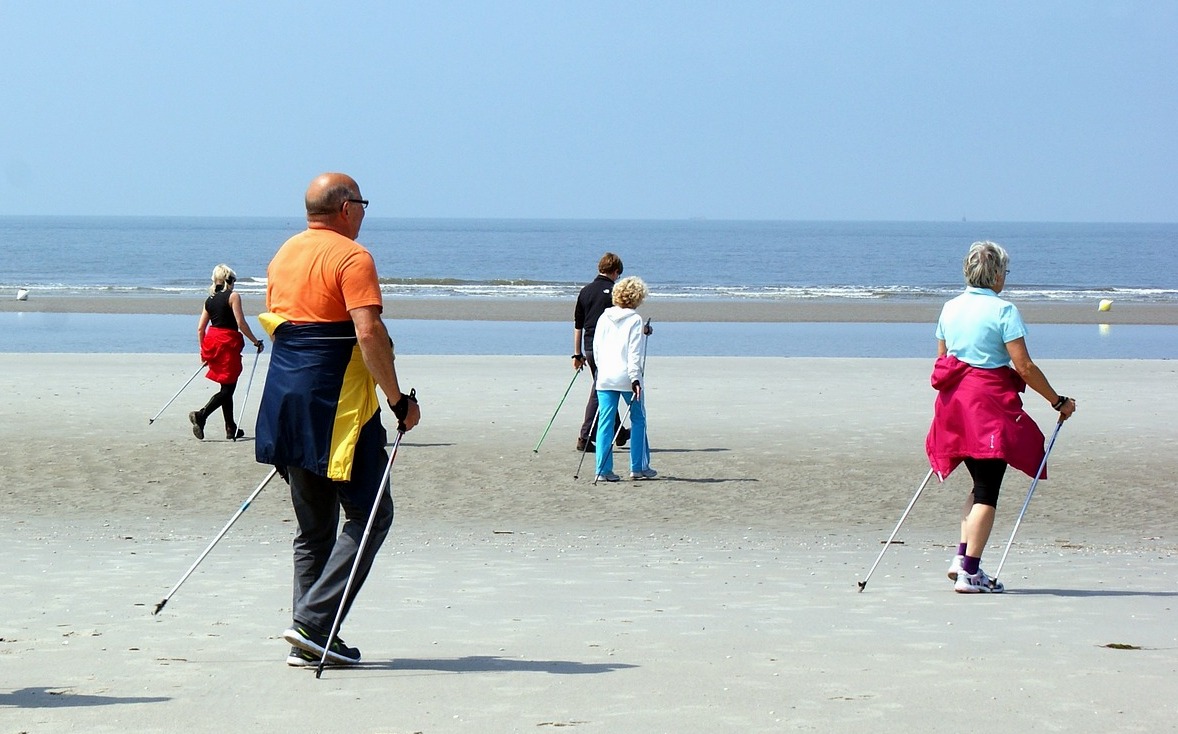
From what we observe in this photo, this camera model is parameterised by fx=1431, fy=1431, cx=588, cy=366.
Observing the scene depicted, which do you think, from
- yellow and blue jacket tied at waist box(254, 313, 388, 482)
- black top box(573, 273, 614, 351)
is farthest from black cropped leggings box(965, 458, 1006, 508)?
black top box(573, 273, 614, 351)

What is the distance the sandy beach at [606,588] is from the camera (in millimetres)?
4395

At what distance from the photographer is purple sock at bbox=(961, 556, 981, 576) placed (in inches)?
252

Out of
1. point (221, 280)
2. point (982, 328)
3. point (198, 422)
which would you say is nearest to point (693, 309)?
point (221, 280)

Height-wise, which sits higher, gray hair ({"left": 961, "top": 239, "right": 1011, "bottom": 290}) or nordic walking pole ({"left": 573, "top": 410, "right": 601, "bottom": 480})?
gray hair ({"left": 961, "top": 239, "right": 1011, "bottom": 290})

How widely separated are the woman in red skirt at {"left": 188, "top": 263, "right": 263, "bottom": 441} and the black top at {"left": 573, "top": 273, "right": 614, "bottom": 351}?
280 cm

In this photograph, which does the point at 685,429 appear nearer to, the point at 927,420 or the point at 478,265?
the point at 927,420

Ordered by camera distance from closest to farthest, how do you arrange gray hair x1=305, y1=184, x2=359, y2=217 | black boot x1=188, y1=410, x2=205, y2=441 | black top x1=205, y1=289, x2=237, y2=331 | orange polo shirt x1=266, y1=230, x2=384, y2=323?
orange polo shirt x1=266, y1=230, x2=384, y2=323 < gray hair x1=305, y1=184, x2=359, y2=217 < black boot x1=188, y1=410, x2=205, y2=441 < black top x1=205, y1=289, x2=237, y2=331

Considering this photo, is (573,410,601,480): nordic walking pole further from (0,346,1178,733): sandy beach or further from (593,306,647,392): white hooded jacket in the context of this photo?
(593,306,647,392): white hooded jacket

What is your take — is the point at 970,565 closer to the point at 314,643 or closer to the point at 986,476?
the point at 986,476

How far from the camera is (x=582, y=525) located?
8594 millimetres

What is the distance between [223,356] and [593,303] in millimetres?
3236

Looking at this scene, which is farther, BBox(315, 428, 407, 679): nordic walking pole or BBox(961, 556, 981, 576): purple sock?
BBox(961, 556, 981, 576): purple sock

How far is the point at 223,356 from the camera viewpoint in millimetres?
11945

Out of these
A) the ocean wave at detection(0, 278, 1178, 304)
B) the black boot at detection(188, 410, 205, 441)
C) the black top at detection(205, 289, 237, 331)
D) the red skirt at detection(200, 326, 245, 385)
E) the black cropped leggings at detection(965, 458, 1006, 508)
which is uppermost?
the black cropped leggings at detection(965, 458, 1006, 508)
